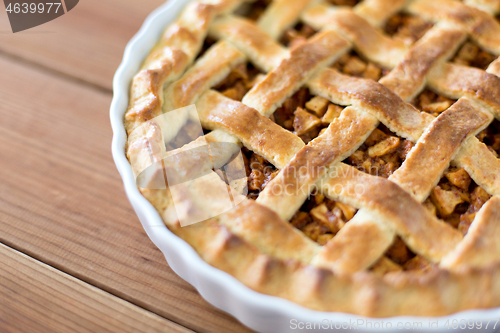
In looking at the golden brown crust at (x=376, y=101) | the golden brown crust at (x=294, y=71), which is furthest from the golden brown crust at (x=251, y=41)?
the golden brown crust at (x=376, y=101)

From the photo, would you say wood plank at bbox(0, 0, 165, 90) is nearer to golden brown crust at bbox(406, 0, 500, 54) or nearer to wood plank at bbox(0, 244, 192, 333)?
wood plank at bbox(0, 244, 192, 333)

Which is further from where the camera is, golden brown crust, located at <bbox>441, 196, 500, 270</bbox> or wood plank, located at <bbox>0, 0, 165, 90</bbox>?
wood plank, located at <bbox>0, 0, 165, 90</bbox>

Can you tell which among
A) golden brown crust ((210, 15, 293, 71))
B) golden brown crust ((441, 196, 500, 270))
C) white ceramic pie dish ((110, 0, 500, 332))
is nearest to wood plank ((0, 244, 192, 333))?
white ceramic pie dish ((110, 0, 500, 332))

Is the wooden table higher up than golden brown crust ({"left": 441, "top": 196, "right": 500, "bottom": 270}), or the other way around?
golden brown crust ({"left": 441, "top": 196, "right": 500, "bottom": 270})

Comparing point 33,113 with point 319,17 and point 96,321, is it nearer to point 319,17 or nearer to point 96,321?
point 96,321

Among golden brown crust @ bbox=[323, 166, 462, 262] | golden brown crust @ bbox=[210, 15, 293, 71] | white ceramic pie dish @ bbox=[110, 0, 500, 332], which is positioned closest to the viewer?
white ceramic pie dish @ bbox=[110, 0, 500, 332]

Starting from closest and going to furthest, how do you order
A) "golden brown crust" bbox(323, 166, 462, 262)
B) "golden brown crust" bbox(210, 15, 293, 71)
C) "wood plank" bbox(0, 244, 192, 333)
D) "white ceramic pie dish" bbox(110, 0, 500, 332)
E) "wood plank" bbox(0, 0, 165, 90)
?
1. "white ceramic pie dish" bbox(110, 0, 500, 332)
2. "golden brown crust" bbox(323, 166, 462, 262)
3. "wood plank" bbox(0, 244, 192, 333)
4. "golden brown crust" bbox(210, 15, 293, 71)
5. "wood plank" bbox(0, 0, 165, 90)

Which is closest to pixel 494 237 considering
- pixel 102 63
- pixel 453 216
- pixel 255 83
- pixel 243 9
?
pixel 453 216

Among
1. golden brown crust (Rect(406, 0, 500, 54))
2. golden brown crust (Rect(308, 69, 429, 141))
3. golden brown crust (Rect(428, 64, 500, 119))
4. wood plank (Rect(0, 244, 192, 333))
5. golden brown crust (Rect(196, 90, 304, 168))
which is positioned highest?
golden brown crust (Rect(406, 0, 500, 54))
